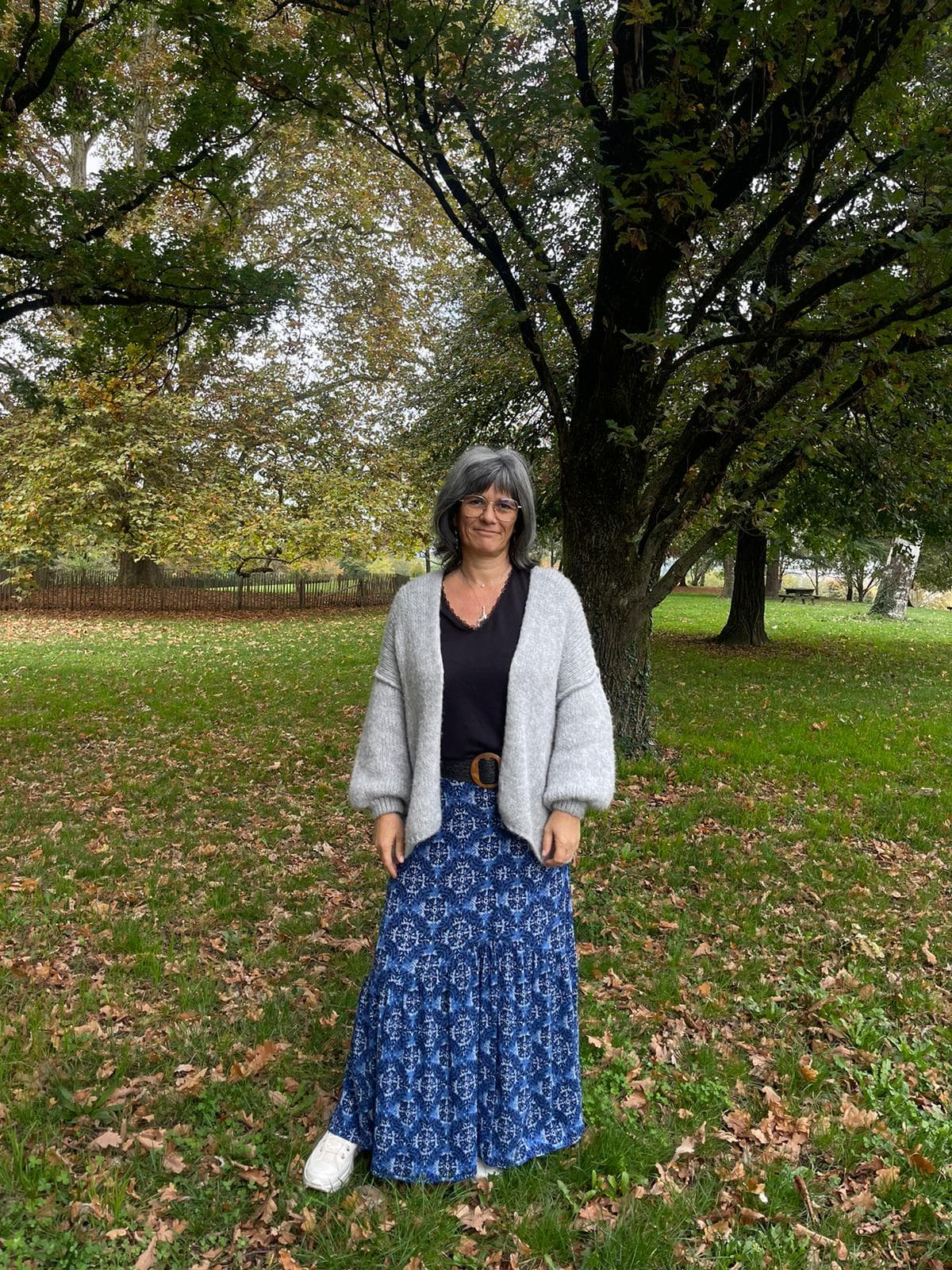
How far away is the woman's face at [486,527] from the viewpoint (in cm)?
251

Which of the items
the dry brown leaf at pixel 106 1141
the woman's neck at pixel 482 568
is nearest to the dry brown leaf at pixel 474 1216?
the dry brown leaf at pixel 106 1141

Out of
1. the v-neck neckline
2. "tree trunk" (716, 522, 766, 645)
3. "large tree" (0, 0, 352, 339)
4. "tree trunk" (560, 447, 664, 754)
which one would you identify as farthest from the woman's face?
"tree trunk" (716, 522, 766, 645)

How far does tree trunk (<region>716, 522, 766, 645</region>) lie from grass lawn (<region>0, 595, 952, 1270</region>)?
23.8 ft

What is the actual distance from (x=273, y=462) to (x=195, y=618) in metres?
4.94

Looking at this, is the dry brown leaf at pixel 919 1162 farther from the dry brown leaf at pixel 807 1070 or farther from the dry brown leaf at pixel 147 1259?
the dry brown leaf at pixel 147 1259

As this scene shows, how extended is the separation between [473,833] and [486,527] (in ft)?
3.21

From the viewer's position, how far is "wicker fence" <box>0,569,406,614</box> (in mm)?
Result: 23766

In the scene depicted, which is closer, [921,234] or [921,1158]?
[921,1158]

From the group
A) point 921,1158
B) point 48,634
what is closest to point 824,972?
point 921,1158

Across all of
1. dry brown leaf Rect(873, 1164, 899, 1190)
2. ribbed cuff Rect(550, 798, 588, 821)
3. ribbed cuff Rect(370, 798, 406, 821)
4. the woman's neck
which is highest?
the woman's neck

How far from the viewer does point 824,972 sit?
13.5 ft

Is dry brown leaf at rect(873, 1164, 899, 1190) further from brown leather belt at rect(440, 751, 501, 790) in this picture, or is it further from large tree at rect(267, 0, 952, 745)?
large tree at rect(267, 0, 952, 745)

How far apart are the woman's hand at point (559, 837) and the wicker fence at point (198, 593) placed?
22.5 m

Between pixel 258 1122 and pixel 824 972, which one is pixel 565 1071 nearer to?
pixel 258 1122
